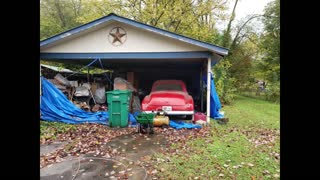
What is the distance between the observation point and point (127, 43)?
8.98m

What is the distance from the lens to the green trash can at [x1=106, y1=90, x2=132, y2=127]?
26.2ft

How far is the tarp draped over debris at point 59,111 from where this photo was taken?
878 cm

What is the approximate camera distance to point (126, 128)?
25.9ft

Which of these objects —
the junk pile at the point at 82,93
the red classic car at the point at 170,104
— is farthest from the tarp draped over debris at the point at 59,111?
the red classic car at the point at 170,104

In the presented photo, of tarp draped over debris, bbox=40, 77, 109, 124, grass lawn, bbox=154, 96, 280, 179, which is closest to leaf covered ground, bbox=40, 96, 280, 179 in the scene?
grass lawn, bbox=154, 96, 280, 179

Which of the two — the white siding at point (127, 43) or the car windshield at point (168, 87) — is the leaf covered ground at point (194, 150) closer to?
the car windshield at point (168, 87)

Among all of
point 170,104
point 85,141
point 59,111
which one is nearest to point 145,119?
point 170,104

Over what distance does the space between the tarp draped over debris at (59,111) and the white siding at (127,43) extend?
173cm

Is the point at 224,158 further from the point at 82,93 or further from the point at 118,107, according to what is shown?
the point at 82,93

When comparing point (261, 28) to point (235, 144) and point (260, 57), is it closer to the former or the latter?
point (260, 57)

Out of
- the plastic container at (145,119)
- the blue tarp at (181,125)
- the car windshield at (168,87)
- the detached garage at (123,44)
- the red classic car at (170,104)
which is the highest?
the detached garage at (123,44)

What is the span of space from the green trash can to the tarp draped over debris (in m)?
0.81
